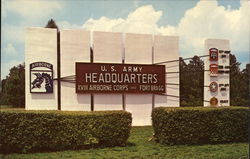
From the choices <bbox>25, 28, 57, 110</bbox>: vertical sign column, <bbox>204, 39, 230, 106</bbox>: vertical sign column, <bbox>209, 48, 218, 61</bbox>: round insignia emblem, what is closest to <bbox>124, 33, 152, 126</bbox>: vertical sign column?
<bbox>204, 39, 230, 106</bbox>: vertical sign column

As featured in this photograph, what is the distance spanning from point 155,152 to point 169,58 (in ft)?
23.6

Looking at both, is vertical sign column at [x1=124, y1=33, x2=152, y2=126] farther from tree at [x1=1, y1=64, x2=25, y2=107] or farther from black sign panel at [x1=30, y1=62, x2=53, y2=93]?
tree at [x1=1, y1=64, x2=25, y2=107]

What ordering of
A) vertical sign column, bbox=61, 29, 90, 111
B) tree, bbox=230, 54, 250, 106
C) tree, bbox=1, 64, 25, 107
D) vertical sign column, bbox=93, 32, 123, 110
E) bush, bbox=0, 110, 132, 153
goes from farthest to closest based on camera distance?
tree, bbox=1, 64, 25, 107 → tree, bbox=230, 54, 250, 106 → vertical sign column, bbox=93, 32, 123, 110 → vertical sign column, bbox=61, 29, 90, 111 → bush, bbox=0, 110, 132, 153

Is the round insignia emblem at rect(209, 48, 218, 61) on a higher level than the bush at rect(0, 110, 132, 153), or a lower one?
higher

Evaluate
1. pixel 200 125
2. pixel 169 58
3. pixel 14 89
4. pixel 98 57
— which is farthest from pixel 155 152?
pixel 14 89

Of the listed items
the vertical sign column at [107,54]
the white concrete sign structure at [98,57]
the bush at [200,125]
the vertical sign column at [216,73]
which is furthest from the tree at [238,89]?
the bush at [200,125]

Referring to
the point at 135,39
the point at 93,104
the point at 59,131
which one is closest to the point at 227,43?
the point at 135,39

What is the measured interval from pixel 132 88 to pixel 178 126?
15.9 ft

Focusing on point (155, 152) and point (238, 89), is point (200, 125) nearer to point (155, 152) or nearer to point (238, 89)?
point (155, 152)

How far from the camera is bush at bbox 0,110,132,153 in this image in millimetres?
8922

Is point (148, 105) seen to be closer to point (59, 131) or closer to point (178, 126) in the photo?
point (178, 126)

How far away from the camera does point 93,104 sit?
14.7 meters

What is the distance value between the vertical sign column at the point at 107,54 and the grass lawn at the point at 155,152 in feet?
13.7

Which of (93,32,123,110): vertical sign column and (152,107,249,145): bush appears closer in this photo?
(152,107,249,145): bush
